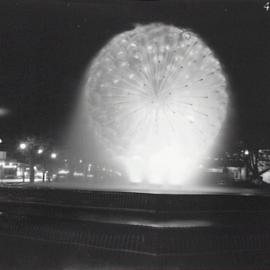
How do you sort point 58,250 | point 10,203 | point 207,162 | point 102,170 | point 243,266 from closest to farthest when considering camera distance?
point 243,266
point 58,250
point 10,203
point 207,162
point 102,170

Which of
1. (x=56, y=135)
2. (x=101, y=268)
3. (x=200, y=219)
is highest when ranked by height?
(x=56, y=135)

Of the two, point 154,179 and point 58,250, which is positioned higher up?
point 154,179

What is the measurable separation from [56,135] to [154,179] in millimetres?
17207

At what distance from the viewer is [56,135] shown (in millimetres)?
44906

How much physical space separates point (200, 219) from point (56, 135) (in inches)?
1357

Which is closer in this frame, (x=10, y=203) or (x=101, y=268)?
(x=101, y=268)

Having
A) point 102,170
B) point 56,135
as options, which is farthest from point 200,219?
point 102,170

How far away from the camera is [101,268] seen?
1058cm

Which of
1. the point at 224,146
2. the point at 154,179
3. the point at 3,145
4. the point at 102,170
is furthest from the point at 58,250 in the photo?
the point at 3,145

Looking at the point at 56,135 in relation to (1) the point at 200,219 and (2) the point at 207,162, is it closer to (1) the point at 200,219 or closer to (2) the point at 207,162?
(2) the point at 207,162

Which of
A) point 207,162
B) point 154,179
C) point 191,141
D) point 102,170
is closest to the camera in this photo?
point 191,141

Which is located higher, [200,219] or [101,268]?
[200,219]

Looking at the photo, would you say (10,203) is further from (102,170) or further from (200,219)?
(102,170)

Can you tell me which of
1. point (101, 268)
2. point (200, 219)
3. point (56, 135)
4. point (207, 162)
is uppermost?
point (56, 135)
